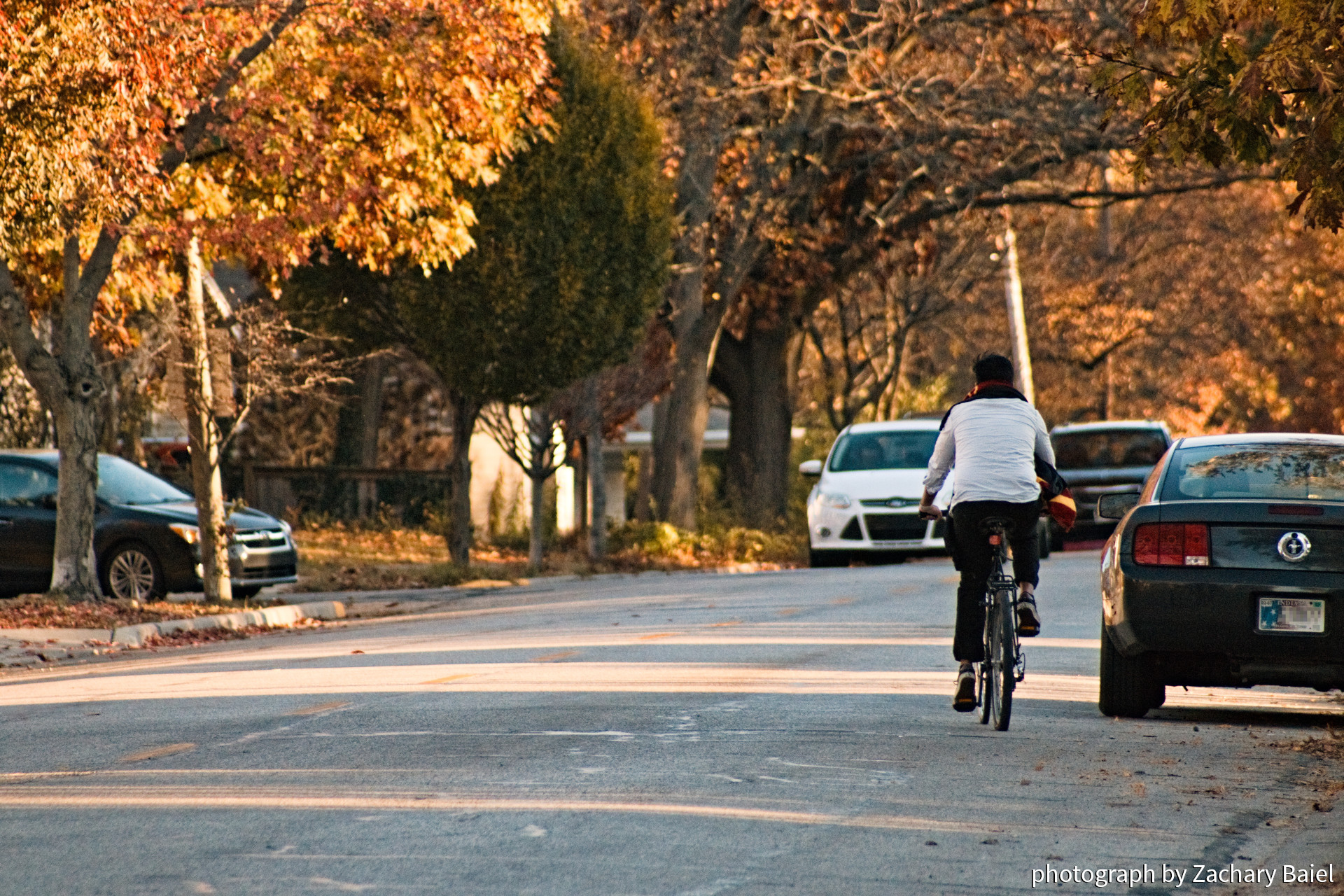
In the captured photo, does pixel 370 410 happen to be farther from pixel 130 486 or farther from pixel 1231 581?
pixel 1231 581

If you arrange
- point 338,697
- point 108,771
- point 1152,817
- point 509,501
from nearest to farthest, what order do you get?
point 1152,817
point 108,771
point 338,697
point 509,501

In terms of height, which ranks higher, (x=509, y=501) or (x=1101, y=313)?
(x=1101, y=313)

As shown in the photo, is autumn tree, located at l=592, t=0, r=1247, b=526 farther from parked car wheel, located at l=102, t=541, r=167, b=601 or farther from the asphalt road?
the asphalt road

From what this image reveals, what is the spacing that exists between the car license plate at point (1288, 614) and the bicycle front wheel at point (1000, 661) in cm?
124

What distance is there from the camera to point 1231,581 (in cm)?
959

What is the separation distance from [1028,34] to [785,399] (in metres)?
8.51

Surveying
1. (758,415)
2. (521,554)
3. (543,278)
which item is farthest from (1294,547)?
(758,415)

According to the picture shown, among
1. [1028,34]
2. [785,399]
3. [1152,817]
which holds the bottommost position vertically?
[1152,817]

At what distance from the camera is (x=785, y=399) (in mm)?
35000

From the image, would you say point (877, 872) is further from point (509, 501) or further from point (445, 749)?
point (509, 501)

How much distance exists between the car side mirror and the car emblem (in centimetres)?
95

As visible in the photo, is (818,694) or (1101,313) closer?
(818,694)

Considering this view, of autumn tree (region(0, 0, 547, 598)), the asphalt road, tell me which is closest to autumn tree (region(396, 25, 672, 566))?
autumn tree (region(0, 0, 547, 598))

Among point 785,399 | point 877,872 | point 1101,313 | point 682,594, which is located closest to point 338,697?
point 877,872
